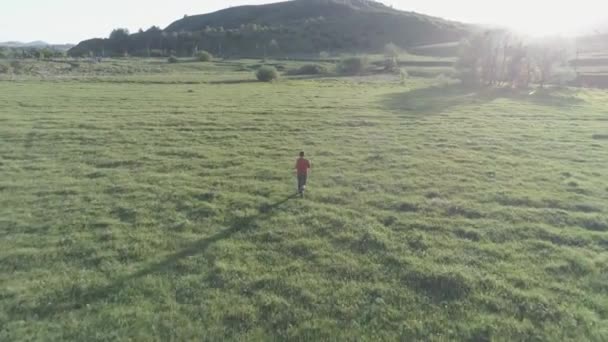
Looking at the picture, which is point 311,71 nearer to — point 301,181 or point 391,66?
point 391,66

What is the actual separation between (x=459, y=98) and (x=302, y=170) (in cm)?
4391

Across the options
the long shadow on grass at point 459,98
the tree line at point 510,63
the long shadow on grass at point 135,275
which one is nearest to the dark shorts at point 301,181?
the long shadow on grass at point 135,275

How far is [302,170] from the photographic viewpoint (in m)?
17.9

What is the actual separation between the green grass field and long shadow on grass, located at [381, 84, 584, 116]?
14741 mm

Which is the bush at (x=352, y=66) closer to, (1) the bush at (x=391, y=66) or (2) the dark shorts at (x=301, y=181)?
(1) the bush at (x=391, y=66)

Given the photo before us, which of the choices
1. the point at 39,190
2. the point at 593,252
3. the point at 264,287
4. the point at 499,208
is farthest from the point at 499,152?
the point at 39,190

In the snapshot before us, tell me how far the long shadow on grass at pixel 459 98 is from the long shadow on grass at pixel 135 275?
29.9 m

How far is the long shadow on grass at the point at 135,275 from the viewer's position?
10.5m

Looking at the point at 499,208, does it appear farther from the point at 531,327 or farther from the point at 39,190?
the point at 39,190

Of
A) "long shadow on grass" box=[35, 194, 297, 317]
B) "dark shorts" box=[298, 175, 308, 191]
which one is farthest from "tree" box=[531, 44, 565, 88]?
"long shadow on grass" box=[35, 194, 297, 317]

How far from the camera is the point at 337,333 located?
964cm

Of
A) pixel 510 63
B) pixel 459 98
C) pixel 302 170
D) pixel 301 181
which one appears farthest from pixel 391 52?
pixel 302 170

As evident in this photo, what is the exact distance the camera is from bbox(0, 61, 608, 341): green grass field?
10.1 metres

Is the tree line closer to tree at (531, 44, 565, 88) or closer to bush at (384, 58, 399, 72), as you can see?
tree at (531, 44, 565, 88)
